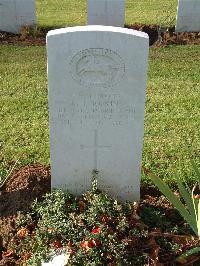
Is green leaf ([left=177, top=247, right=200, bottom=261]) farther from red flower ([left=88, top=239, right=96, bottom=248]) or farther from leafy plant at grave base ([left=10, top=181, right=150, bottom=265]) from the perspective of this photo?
red flower ([left=88, top=239, right=96, bottom=248])

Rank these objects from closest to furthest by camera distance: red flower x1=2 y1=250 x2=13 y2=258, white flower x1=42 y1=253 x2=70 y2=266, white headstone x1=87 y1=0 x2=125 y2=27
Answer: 1. white flower x1=42 y1=253 x2=70 y2=266
2. red flower x1=2 y1=250 x2=13 y2=258
3. white headstone x1=87 y1=0 x2=125 y2=27

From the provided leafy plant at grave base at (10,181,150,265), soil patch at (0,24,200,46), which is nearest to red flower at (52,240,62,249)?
leafy plant at grave base at (10,181,150,265)

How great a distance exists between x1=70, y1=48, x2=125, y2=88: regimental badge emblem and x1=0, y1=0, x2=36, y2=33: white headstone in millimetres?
6497

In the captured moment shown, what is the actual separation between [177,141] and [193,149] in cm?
26

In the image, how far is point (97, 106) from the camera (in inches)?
136

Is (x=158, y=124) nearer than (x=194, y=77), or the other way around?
(x=158, y=124)

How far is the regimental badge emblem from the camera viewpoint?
324 centimetres

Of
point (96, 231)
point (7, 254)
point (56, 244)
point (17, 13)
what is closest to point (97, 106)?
point (96, 231)

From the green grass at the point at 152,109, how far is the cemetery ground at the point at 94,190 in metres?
0.01

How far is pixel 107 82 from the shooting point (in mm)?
3352

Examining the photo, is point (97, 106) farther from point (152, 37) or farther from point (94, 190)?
point (152, 37)

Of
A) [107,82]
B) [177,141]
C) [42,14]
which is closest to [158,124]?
[177,141]

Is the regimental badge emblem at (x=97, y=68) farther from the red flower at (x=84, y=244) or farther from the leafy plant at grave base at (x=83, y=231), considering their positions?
the red flower at (x=84, y=244)

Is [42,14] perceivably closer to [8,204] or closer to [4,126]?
[4,126]
